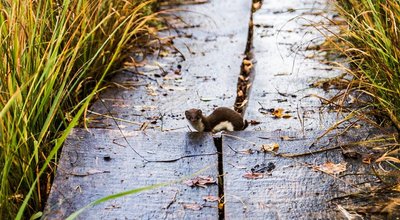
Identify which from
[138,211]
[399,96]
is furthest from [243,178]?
[399,96]

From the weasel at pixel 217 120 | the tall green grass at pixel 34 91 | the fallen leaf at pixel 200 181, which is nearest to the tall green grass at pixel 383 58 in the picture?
the weasel at pixel 217 120

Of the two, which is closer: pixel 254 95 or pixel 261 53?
pixel 254 95

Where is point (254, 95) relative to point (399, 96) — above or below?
below

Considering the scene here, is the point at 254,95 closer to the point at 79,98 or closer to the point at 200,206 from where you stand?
the point at 79,98

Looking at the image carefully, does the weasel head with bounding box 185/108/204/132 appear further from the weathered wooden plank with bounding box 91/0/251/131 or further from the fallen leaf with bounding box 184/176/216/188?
the fallen leaf with bounding box 184/176/216/188

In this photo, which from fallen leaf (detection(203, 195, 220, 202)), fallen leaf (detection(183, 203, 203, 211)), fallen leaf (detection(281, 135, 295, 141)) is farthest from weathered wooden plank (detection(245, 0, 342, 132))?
fallen leaf (detection(183, 203, 203, 211))

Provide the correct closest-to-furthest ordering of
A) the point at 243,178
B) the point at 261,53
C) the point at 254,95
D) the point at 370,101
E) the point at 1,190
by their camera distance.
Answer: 1. the point at 1,190
2. the point at 243,178
3. the point at 370,101
4. the point at 254,95
5. the point at 261,53

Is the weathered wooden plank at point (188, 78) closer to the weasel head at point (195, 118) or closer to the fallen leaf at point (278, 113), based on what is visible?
the weasel head at point (195, 118)
